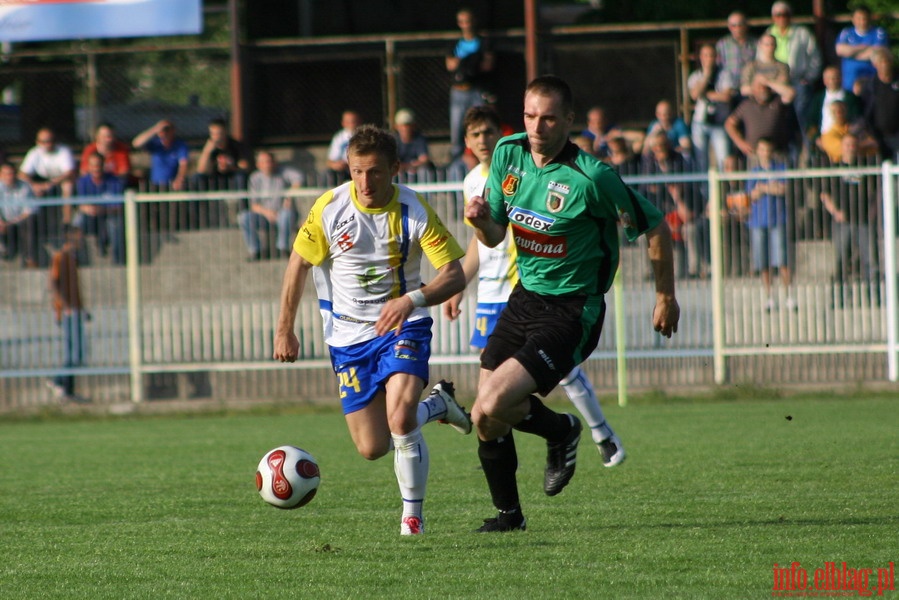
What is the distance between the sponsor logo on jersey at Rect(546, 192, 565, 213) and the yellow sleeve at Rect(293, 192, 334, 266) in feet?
3.75

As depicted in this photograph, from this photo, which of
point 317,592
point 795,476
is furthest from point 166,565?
point 795,476

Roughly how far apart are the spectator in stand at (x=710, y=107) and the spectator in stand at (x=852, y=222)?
1.78 m

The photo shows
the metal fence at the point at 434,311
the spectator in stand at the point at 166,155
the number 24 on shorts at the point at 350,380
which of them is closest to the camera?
the number 24 on shorts at the point at 350,380

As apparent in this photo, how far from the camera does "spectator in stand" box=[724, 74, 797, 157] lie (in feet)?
52.2

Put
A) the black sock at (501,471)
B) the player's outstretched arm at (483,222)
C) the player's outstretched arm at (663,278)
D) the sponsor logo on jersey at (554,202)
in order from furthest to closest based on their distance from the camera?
1. the black sock at (501,471)
2. the sponsor logo on jersey at (554,202)
3. the player's outstretched arm at (663,278)
4. the player's outstretched arm at (483,222)

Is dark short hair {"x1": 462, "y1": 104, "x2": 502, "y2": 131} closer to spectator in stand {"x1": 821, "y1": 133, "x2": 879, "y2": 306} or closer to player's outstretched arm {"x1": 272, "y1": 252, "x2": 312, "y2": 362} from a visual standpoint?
player's outstretched arm {"x1": 272, "y1": 252, "x2": 312, "y2": 362}

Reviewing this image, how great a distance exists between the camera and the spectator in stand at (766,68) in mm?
16297

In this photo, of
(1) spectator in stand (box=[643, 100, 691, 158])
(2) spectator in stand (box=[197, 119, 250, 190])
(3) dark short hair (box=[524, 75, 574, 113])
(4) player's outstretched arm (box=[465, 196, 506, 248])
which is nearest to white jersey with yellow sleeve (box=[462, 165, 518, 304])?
(4) player's outstretched arm (box=[465, 196, 506, 248])

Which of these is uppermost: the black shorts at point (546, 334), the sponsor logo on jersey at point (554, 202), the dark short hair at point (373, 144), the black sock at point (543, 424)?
the dark short hair at point (373, 144)

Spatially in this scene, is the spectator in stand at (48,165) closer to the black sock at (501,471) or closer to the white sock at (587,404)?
the white sock at (587,404)

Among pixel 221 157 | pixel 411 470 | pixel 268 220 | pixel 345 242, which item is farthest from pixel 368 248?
pixel 221 157

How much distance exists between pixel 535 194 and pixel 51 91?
15.0 metres

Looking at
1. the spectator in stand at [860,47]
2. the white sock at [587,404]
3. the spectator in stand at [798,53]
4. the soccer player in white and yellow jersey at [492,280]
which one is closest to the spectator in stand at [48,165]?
the spectator in stand at [798,53]

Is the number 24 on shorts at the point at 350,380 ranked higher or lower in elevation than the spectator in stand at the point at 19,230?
lower
